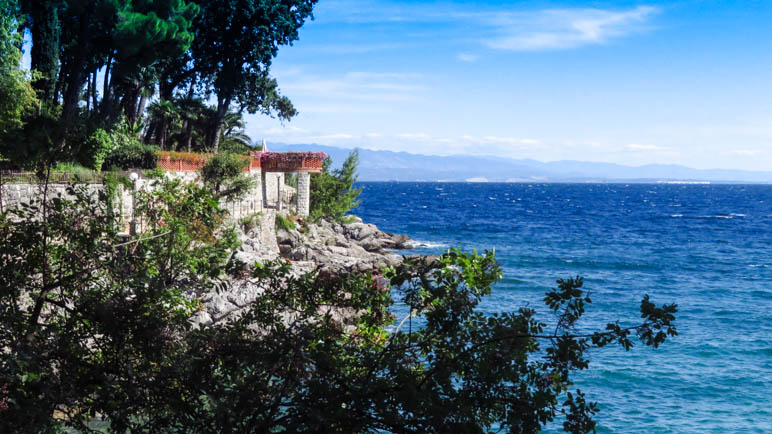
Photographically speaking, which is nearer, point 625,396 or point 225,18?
point 625,396

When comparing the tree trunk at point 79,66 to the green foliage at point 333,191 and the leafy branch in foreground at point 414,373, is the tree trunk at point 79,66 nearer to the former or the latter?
the green foliage at point 333,191

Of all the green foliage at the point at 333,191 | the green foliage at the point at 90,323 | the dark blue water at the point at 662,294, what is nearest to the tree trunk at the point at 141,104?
the green foliage at the point at 333,191

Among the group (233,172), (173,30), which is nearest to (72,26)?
(173,30)

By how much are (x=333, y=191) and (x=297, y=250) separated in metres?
15.4

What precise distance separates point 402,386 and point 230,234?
3.63 metres

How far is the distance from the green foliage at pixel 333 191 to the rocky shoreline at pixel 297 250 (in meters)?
0.96

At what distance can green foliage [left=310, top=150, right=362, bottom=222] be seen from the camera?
46.6 m

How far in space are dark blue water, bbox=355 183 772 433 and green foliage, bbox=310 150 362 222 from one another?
23.1 feet

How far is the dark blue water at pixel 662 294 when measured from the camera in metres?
19.2

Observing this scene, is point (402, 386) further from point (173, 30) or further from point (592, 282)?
point (592, 282)

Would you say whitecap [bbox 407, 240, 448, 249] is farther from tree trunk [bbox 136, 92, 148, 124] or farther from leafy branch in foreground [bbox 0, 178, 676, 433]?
leafy branch in foreground [bbox 0, 178, 676, 433]

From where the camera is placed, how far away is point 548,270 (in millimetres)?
41750

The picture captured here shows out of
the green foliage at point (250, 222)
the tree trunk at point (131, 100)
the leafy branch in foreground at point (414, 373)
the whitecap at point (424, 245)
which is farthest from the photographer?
the whitecap at point (424, 245)

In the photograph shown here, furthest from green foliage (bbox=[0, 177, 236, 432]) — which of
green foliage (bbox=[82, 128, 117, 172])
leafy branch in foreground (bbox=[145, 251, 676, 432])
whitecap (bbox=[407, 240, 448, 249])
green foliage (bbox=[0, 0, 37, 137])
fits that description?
whitecap (bbox=[407, 240, 448, 249])
